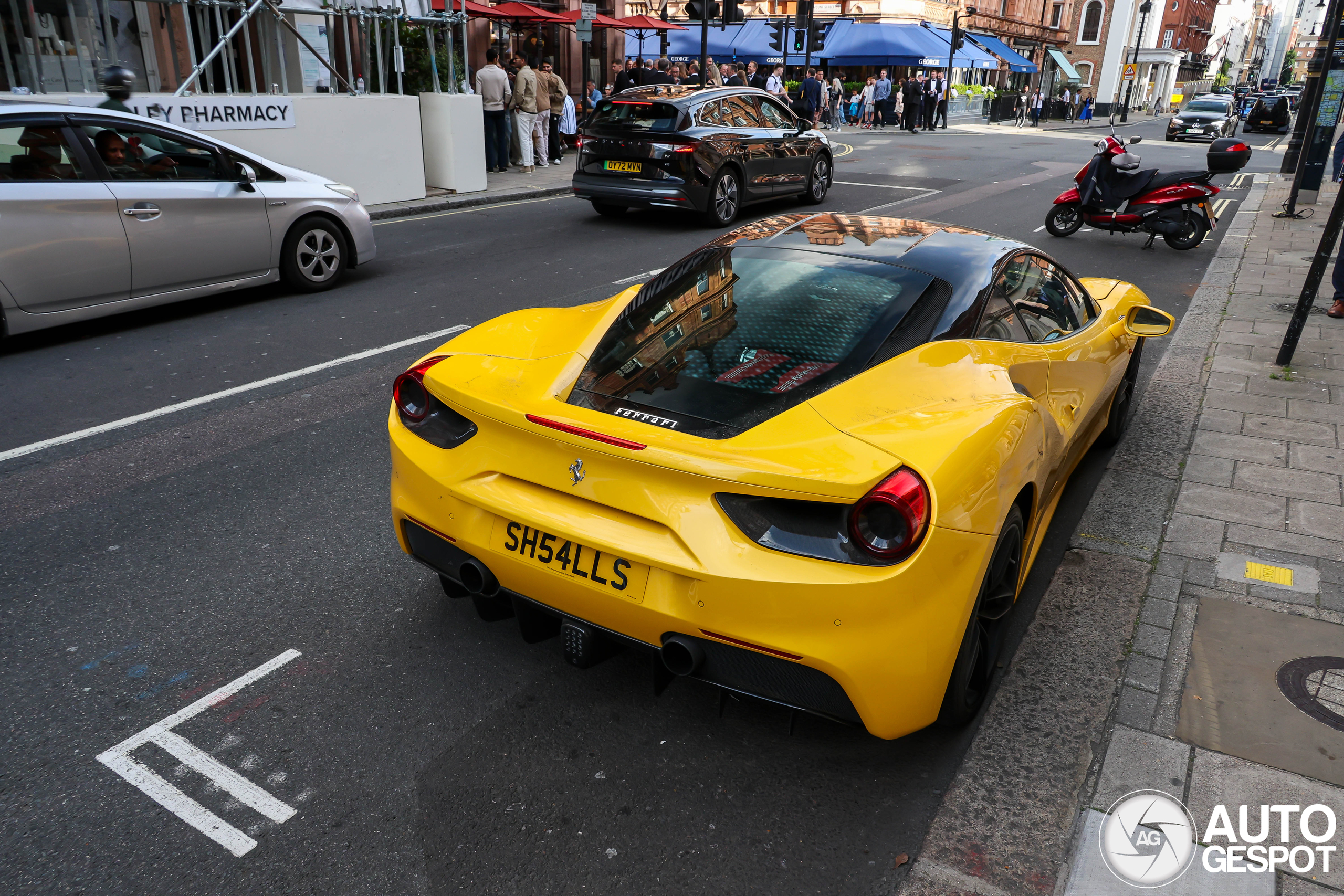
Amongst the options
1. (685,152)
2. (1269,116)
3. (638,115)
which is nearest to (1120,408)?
(685,152)

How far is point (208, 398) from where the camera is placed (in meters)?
5.81

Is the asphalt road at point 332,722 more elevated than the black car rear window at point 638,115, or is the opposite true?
the black car rear window at point 638,115

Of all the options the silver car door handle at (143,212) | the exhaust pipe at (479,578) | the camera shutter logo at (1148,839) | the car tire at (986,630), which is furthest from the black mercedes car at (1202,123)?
the exhaust pipe at (479,578)

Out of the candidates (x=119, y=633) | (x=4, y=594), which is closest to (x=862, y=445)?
(x=119, y=633)

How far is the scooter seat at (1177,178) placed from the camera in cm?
1145

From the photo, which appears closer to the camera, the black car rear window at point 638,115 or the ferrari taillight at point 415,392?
the ferrari taillight at point 415,392

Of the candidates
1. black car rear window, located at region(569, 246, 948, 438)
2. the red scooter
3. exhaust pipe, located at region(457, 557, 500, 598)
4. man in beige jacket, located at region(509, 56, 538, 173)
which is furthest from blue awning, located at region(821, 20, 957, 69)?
exhaust pipe, located at region(457, 557, 500, 598)

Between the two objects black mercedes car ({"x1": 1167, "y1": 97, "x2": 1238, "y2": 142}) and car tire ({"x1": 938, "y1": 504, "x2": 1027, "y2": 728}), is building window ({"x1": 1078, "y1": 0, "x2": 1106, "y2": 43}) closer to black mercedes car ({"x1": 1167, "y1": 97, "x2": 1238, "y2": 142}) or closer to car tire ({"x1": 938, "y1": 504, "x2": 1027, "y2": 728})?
black mercedes car ({"x1": 1167, "y1": 97, "x2": 1238, "y2": 142})

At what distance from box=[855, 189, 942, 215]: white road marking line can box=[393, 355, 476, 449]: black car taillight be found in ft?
37.2

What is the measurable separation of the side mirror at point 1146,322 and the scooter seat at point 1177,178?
26.6ft

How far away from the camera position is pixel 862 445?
251cm

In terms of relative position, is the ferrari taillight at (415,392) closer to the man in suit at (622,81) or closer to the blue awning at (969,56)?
the man in suit at (622,81)

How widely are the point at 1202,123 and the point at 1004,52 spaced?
59.3ft

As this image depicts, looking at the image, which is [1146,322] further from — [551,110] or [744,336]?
[551,110]
